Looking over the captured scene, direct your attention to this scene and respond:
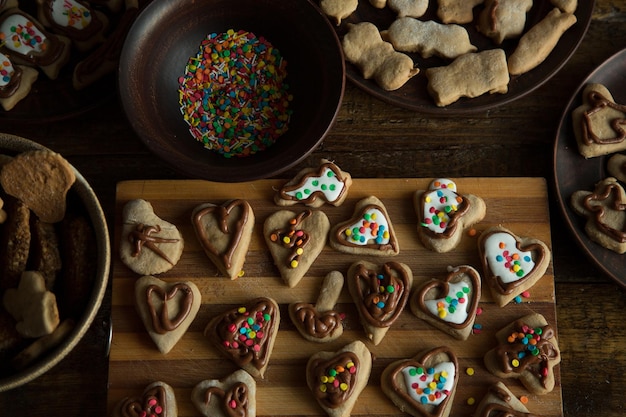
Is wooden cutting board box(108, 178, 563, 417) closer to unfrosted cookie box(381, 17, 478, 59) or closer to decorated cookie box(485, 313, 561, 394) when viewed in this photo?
decorated cookie box(485, 313, 561, 394)

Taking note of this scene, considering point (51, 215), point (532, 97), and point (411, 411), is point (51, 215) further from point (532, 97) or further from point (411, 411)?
point (532, 97)

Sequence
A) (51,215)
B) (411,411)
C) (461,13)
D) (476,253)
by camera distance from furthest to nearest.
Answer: (461,13) → (476,253) → (411,411) → (51,215)

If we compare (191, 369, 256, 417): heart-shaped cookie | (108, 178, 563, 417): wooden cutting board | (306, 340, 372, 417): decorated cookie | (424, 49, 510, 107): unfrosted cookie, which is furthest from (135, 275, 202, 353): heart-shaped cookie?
(424, 49, 510, 107): unfrosted cookie

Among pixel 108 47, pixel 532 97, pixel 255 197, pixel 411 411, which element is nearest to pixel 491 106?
pixel 532 97

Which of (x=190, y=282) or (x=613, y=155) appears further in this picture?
(x=613, y=155)

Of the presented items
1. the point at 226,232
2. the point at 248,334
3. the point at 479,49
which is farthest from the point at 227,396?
the point at 479,49
